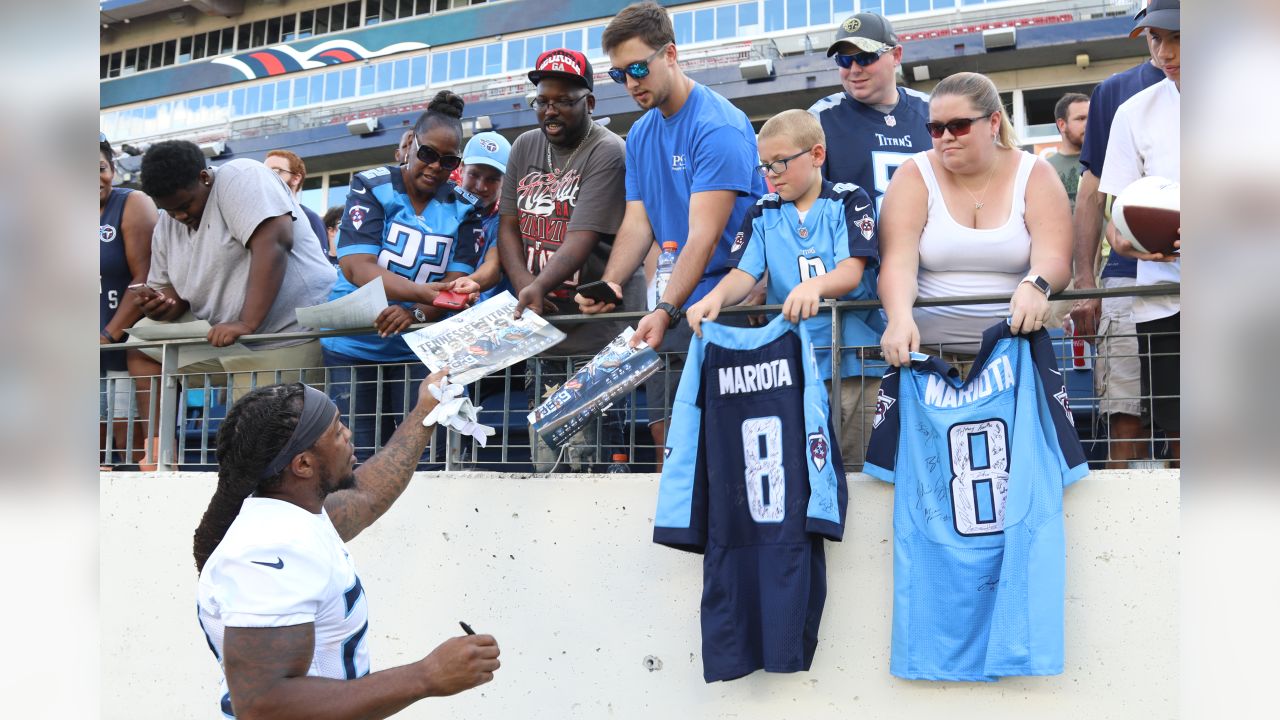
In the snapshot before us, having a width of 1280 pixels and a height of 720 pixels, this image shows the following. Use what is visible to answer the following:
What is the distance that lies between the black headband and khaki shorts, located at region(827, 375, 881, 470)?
7.18ft

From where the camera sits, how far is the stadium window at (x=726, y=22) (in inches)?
1240

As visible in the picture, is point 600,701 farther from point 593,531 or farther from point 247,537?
point 247,537

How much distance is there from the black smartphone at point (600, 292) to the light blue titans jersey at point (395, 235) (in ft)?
3.23

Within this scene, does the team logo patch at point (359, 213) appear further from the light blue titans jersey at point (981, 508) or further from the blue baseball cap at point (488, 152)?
the light blue titans jersey at point (981, 508)

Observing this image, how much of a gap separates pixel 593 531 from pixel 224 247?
2405 millimetres

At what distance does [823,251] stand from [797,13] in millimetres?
27794

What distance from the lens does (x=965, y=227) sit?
14.5 feet

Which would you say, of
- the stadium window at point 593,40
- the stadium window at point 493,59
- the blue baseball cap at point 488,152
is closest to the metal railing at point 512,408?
the blue baseball cap at point 488,152

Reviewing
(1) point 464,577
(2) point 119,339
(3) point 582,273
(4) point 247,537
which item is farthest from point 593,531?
(2) point 119,339

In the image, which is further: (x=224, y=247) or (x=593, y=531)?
(x=224, y=247)

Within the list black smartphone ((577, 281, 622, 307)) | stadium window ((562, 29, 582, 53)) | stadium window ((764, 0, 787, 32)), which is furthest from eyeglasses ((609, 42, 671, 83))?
stadium window ((562, 29, 582, 53))

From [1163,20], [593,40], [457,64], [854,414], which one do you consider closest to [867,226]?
[854,414]

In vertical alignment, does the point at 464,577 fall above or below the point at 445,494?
below
